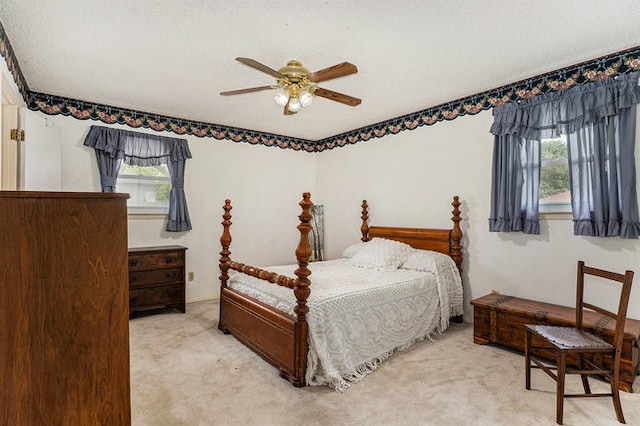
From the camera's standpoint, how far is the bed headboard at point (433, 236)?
383 centimetres

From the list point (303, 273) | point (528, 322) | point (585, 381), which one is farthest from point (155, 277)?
point (585, 381)

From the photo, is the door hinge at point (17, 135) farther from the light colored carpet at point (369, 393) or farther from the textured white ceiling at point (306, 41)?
the light colored carpet at point (369, 393)

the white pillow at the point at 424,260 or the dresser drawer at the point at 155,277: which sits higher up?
the white pillow at the point at 424,260

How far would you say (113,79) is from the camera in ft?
10.8

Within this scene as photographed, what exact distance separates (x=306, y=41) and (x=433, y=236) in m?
2.60

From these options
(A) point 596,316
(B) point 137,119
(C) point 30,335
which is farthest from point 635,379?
(B) point 137,119

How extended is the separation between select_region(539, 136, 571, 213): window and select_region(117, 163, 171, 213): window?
436cm

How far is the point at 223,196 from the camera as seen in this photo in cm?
→ 502

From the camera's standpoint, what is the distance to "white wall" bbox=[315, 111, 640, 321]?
3.08 metres

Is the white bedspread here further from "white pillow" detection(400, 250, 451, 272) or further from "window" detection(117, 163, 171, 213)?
"window" detection(117, 163, 171, 213)

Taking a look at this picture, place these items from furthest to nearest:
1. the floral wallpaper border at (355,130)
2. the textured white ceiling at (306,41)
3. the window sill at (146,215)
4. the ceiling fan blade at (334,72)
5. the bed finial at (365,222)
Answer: the bed finial at (365,222) < the window sill at (146,215) < the floral wallpaper border at (355,130) < the ceiling fan blade at (334,72) < the textured white ceiling at (306,41)

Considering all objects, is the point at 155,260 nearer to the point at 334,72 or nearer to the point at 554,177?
the point at 334,72

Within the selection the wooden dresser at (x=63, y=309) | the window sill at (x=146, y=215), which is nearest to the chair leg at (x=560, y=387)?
the wooden dresser at (x=63, y=309)

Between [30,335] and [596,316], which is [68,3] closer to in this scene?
[30,335]
